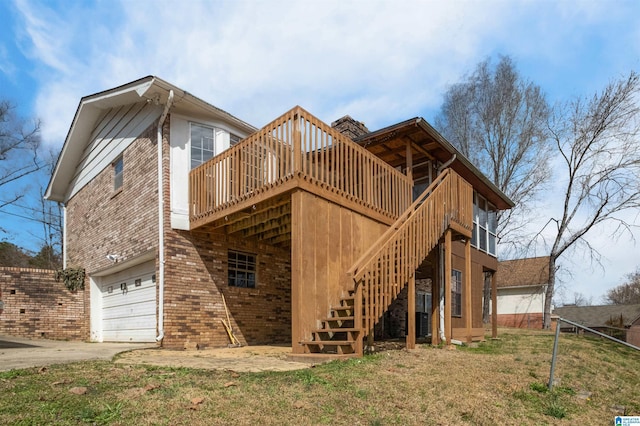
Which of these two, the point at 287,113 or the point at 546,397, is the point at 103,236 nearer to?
the point at 287,113

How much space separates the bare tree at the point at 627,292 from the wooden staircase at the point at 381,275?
60625mm

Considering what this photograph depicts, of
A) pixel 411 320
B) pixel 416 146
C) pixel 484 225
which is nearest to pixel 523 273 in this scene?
pixel 484 225

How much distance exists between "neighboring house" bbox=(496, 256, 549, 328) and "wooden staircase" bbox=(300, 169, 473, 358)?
27.4 metres

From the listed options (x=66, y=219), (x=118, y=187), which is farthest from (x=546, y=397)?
(x=66, y=219)

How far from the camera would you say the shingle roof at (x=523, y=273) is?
3438 centimetres

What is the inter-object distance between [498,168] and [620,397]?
A: 66.9ft

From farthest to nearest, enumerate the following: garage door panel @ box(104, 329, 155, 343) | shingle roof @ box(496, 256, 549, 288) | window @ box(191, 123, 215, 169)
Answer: shingle roof @ box(496, 256, 549, 288)
garage door panel @ box(104, 329, 155, 343)
window @ box(191, 123, 215, 169)

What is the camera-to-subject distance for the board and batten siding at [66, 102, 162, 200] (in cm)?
1141

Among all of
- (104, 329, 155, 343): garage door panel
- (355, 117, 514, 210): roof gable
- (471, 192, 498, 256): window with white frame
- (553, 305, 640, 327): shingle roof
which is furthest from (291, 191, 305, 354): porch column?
(553, 305, 640, 327): shingle roof

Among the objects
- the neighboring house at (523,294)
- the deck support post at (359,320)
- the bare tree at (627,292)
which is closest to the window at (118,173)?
the deck support post at (359,320)

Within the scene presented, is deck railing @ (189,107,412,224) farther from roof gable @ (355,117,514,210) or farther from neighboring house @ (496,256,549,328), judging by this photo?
neighboring house @ (496,256,549,328)

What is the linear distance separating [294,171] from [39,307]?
33.2 ft

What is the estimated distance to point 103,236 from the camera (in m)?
13.0

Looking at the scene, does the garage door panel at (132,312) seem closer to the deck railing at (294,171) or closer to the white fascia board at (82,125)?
the deck railing at (294,171)
